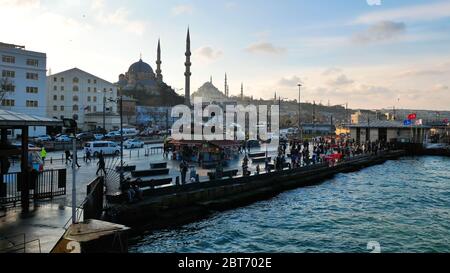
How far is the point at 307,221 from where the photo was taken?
20.5 metres

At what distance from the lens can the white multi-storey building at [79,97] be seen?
79.5 metres

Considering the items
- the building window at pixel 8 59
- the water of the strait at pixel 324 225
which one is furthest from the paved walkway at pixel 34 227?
the building window at pixel 8 59

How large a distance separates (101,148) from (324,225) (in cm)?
2541

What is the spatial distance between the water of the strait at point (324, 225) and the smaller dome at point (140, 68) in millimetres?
114794

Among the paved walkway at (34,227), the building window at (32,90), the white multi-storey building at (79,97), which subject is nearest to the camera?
the paved walkway at (34,227)

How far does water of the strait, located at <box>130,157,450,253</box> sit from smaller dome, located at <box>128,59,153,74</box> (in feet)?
377

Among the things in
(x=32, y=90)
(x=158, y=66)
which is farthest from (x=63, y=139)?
(x=158, y=66)

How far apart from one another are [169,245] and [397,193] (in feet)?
70.6

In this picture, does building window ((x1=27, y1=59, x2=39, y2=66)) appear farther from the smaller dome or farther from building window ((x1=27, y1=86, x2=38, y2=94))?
the smaller dome

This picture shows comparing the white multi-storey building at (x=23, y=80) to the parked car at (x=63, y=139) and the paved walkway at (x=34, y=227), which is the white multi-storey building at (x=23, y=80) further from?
the paved walkway at (x=34, y=227)

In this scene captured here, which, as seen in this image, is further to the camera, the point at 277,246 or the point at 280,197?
the point at 280,197

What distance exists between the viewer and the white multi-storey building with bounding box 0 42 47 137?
2279 inches

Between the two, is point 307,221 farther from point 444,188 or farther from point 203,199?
point 444,188
